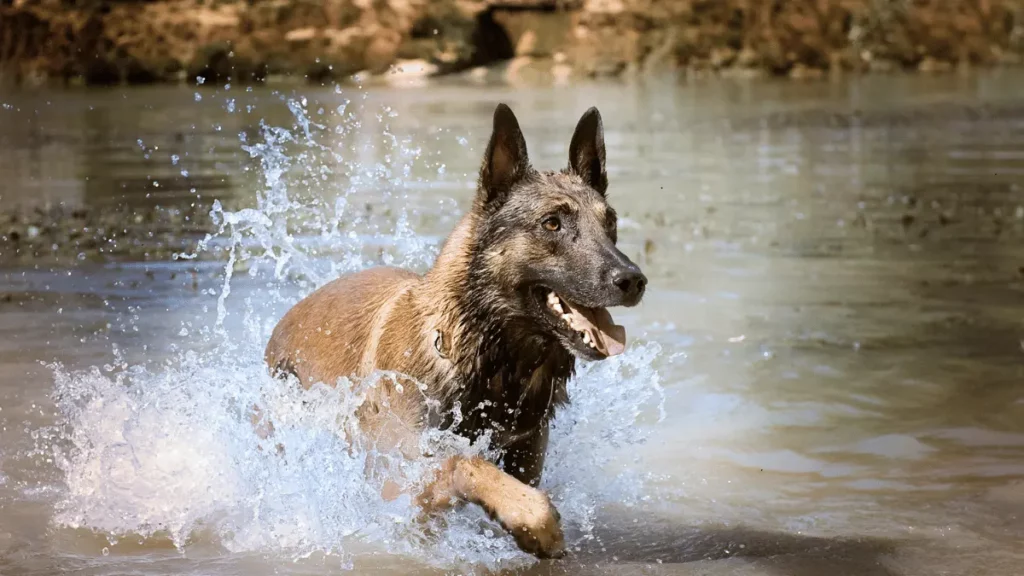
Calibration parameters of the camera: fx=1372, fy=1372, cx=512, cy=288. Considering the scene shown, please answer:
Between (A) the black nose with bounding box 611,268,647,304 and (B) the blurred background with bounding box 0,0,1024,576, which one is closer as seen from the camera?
(A) the black nose with bounding box 611,268,647,304

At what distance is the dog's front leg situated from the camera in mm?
4922

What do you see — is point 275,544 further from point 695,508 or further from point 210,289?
point 210,289

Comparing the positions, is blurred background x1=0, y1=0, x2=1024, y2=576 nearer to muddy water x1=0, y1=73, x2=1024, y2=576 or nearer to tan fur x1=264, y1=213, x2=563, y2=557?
muddy water x1=0, y1=73, x2=1024, y2=576

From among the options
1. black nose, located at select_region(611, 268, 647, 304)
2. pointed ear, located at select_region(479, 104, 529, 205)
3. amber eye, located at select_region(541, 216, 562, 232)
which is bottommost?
black nose, located at select_region(611, 268, 647, 304)

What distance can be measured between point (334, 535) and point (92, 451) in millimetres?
1481

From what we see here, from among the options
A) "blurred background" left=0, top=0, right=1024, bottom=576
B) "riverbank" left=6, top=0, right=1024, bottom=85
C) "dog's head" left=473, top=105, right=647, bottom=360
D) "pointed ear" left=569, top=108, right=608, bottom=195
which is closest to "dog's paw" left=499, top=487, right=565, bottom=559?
"blurred background" left=0, top=0, right=1024, bottom=576

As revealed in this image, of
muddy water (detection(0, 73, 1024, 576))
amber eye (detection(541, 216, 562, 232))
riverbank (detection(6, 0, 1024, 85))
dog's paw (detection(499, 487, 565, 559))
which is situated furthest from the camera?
riverbank (detection(6, 0, 1024, 85))

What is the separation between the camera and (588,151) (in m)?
5.79

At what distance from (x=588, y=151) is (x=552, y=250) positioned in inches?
25.1

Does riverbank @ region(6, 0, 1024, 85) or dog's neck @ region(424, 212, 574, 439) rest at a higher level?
riverbank @ region(6, 0, 1024, 85)

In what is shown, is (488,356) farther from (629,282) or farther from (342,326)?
(342,326)

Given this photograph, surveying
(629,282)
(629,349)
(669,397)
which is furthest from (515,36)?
(629,282)

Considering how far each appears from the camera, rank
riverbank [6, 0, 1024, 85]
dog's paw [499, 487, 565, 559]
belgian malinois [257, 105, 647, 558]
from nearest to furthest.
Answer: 1. dog's paw [499, 487, 565, 559]
2. belgian malinois [257, 105, 647, 558]
3. riverbank [6, 0, 1024, 85]

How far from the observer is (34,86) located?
1603 inches
